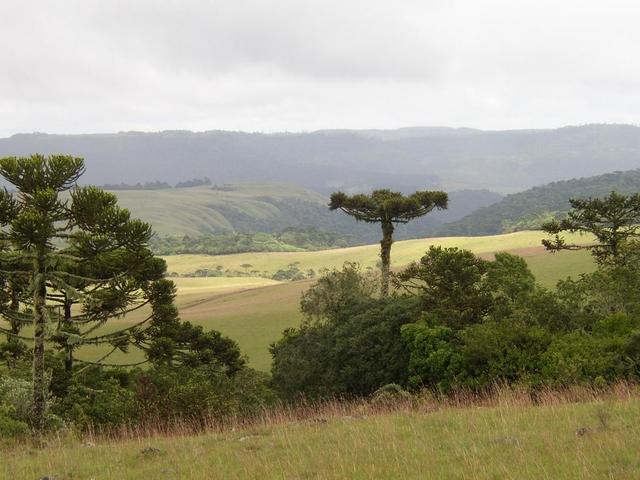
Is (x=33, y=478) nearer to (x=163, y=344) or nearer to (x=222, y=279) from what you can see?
(x=163, y=344)

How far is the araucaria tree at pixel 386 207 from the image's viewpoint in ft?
131

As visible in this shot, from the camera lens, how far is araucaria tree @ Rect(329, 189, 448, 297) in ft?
131

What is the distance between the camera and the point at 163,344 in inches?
1380

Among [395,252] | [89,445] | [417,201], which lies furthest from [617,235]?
[395,252]

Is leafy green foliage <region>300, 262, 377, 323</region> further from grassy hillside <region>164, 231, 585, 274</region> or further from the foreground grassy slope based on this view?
grassy hillside <region>164, 231, 585, 274</region>

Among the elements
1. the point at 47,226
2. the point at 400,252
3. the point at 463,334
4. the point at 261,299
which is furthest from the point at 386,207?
the point at 400,252

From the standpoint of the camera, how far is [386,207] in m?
40.2

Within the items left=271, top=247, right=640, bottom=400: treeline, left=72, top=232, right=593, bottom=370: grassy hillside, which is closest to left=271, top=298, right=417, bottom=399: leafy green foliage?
left=271, top=247, right=640, bottom=400: treeline

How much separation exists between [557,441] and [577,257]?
9576cm

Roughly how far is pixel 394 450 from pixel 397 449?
0.46 metres

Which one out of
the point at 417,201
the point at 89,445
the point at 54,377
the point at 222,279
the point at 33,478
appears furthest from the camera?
the point at 222,279

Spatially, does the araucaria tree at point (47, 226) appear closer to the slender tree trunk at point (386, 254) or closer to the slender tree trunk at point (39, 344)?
the slender tree trunk at point (39, 344)

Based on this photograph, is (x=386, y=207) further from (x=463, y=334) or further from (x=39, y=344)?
(x=39, y=344)

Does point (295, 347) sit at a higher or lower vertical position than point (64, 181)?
lower
